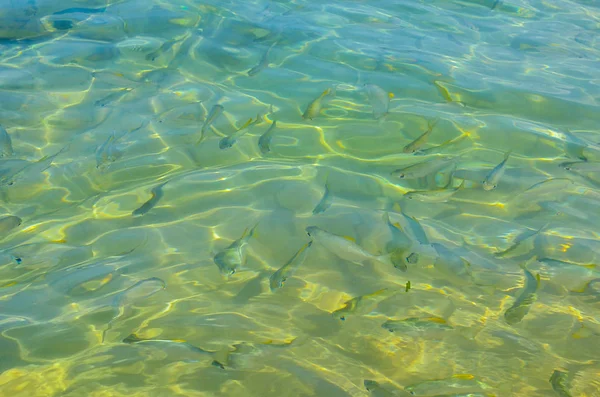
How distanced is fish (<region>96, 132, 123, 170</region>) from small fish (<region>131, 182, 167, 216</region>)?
571 mm

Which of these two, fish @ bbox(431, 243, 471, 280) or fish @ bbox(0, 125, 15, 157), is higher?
fish @ bbox(0, 125, 15, 157)

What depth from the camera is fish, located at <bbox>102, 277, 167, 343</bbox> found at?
3.70 meters

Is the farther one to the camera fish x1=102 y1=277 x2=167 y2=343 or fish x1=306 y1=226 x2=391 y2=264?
fish x1=306 y1=226 x2=391 y2=264

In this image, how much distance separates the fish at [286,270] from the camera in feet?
12.6

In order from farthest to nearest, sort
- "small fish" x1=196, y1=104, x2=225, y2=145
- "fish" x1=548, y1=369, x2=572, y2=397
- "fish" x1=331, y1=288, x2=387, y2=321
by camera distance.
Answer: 1. "small fish" x1=196, y1=104, x2=225, y2=145
2. "fish" x1=331, y1=288, x2=387, y2=321
3. "fish" x1=548, y1=369, x2=572, y2=397

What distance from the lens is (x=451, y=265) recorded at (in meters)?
4.19

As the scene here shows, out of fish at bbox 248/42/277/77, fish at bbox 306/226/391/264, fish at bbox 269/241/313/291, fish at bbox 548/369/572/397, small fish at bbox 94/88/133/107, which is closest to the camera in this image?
fish at bbox 548/369/572/397

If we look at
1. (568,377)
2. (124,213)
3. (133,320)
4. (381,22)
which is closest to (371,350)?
(568,377)

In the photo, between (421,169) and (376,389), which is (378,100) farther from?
(376,389)

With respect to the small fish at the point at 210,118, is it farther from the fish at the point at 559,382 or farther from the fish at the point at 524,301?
the fish at the point at 559,382

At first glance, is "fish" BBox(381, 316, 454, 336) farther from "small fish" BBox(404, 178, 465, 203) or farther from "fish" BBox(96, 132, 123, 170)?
"fish" BBox(96, 132, 123, 170)

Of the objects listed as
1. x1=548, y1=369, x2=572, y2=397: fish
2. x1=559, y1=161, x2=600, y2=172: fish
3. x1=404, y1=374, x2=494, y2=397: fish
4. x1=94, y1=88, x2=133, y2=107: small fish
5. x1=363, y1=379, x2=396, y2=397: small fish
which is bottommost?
x1=363, y1=379, x2=396, y2=397: small fish

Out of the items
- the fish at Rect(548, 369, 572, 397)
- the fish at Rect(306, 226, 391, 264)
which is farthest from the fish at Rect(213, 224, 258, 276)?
the fish at Rect(548, 369, 572, 397)

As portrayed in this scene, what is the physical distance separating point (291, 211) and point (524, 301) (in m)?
1.90
